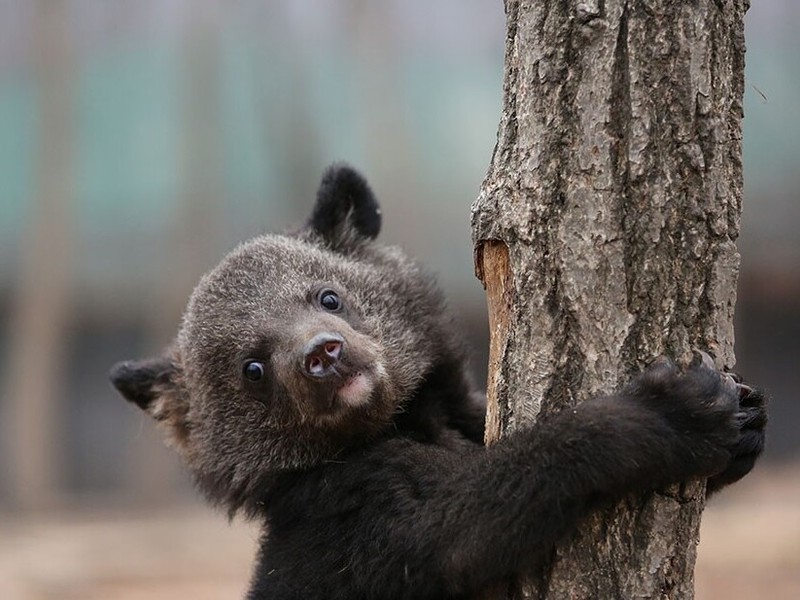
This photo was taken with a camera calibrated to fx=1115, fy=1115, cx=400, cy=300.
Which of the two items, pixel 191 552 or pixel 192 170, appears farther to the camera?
pixel 192 170

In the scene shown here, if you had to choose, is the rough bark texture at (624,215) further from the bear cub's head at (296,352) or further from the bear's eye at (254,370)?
the bear's eye at (254,370)

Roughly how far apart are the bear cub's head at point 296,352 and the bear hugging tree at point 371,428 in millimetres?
11

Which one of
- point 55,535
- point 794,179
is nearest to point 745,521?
point 794,179

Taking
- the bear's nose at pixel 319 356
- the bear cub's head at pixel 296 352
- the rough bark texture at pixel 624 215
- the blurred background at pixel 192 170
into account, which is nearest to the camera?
the rough bark texture at pixel 624 215

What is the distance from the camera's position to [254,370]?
6113mm

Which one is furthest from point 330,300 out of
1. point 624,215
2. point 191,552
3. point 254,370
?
point 191,552

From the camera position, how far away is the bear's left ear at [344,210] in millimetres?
7023

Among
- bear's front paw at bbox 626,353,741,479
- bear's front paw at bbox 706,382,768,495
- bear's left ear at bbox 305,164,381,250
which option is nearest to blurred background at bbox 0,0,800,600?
bear's left ear at bbox 305,164,381,250

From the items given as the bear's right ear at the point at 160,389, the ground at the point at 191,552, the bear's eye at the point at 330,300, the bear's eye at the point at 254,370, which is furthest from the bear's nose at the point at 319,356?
the ground at the point at 191,552

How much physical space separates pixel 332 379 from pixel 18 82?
16897 mm

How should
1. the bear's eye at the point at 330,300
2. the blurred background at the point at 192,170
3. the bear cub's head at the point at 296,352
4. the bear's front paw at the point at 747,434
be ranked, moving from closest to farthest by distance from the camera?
the bear's front paw at the point at 747,434 < the bear cub's head at the point at 296,352 < the bear's eye at the point at 330,300 < the blurred background at the point at 192,170

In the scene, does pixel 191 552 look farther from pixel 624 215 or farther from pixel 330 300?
pixel 624 215

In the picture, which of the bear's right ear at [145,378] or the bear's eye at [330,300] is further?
the bear's right ear at [145,378]

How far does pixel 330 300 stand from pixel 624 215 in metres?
2.39
